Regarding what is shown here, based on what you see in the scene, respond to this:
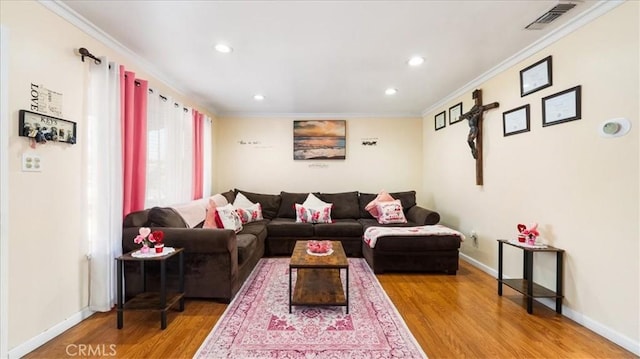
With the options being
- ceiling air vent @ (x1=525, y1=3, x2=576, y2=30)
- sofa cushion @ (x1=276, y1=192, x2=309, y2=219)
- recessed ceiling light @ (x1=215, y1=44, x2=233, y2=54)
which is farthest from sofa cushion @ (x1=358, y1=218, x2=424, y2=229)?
recessed ceiling light @ (x1=215, y1=44, x2=233, y2=54)

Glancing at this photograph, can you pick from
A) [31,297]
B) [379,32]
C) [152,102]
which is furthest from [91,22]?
[379,32]

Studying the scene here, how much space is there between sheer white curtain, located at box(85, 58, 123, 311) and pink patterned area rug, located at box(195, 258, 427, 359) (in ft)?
3.52

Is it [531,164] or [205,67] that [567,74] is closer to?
[531,164]

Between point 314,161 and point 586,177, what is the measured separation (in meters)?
3.75

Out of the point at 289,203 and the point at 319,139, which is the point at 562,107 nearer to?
the point at 319,139

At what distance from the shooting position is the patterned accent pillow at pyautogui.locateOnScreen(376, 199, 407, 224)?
13.8 ft

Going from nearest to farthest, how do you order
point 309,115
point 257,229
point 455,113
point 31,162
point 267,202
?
1. point 31,162
2. point 257,229
3. point 455,113
4. point 267,202
5. point 309,115

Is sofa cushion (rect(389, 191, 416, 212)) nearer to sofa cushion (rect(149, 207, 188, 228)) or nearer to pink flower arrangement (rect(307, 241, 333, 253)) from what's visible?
pink flower arrangement (rect(307, 241, 333, 253))

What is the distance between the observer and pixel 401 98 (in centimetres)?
420

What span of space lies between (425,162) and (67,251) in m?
5.03

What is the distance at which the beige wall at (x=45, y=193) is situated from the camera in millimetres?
1717

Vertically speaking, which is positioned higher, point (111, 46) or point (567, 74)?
point (111, 46)

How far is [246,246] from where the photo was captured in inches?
116

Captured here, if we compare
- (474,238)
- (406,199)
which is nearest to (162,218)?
(406,199)
